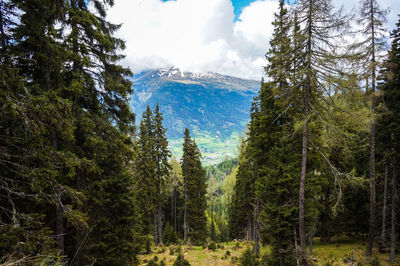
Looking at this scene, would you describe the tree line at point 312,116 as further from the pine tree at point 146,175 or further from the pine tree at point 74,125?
the pine tree at point 146,175

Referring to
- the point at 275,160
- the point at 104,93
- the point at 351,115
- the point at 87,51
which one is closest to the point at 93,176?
the point at 104,93

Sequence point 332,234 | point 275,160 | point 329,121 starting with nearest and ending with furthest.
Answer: point 329,121 < point 275,160 < point 332,234

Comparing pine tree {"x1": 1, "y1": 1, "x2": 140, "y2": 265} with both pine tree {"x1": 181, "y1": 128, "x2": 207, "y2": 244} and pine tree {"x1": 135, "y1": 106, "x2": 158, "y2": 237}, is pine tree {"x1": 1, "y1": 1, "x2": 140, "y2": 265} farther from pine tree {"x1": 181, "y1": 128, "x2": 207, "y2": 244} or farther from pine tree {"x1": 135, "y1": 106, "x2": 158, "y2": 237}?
pine tree {"x1": 181, "y1": 128, "x2": 207, "y2": 244}

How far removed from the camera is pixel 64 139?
22.2 feet

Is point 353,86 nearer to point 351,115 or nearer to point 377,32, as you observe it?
point 351,115

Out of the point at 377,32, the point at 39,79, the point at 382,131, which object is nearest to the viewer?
the point at 39,79

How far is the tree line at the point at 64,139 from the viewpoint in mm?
4281

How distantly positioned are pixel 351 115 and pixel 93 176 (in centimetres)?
1110

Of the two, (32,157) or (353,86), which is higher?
(353,86)

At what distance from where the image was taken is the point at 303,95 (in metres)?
8.26

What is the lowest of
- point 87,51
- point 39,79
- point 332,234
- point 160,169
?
point 332,234

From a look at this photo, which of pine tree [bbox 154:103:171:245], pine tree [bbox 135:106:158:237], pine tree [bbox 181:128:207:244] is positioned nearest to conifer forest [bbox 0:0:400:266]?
pine tree [bbox 135:106:158:237]

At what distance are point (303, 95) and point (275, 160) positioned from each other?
363 centimetres

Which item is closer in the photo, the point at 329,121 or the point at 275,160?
the point at 329,121
